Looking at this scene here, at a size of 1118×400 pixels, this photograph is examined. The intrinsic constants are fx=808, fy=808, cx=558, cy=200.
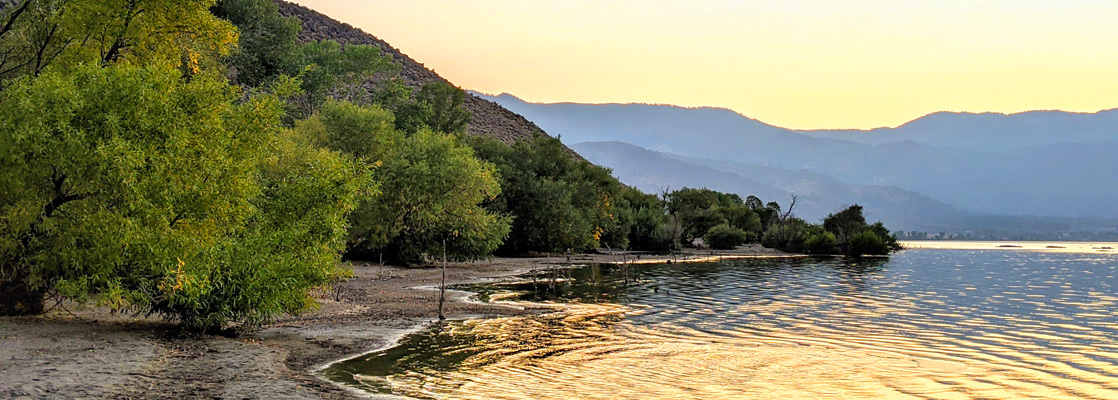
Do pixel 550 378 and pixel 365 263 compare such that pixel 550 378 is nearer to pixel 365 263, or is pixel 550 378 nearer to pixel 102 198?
pixel 102 198

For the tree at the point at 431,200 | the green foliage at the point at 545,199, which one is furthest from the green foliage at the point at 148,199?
the green foliage at the point at 545,199

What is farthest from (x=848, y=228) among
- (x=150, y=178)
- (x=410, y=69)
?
(x=150, y=178)

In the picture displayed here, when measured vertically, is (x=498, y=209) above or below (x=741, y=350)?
above

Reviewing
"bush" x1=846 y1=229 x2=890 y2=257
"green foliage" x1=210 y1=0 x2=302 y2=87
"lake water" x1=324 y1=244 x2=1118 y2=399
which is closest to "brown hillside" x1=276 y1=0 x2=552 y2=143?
"green foliage" x1=210 y1=0 x2=302 y2=87

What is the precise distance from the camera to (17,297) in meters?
23.8

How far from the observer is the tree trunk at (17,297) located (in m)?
23.6

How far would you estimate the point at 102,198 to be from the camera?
2055 centimetres

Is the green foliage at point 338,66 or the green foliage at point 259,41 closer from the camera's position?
the green foliage at point 338,66

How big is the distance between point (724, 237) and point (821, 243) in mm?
14726

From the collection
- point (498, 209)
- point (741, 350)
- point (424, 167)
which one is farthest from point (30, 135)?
point (498, 209)

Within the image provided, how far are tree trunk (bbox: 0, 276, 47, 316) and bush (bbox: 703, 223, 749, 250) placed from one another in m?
112

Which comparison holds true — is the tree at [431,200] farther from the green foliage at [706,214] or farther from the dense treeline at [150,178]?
the green foliage at [706,214]

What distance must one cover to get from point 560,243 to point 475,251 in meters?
21.4

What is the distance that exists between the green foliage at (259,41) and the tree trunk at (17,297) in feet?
232
